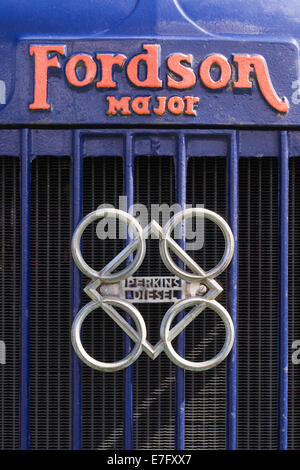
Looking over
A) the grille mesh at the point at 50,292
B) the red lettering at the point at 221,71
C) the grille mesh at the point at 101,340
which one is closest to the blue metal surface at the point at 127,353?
the grille mesh at the point at 101,340

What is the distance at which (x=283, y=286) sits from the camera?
2.59 metres

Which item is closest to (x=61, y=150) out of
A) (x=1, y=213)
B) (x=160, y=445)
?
(x=1, y=213)

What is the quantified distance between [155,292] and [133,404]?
53 centimetres

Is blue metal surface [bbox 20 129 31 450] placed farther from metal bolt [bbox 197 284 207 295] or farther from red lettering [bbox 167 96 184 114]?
metal bolt [bbox 197 284 207 295]

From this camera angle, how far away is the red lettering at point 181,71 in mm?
2455

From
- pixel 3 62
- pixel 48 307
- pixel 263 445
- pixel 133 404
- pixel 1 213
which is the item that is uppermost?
pixel 3 62

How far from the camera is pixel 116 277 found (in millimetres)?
2434

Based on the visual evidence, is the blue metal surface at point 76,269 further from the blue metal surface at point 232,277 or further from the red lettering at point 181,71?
the blue metal surface at point 232,277

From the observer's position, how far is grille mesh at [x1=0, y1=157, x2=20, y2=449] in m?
2.60

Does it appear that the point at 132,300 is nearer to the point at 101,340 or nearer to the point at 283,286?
the point at 101,340

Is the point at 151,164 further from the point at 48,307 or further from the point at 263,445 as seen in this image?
the point at 263,445

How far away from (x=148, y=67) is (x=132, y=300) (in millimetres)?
972

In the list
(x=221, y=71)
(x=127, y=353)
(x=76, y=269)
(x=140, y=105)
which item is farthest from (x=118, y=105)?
(x=127, y=353)

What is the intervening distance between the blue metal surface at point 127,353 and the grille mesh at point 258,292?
49 centimetres
